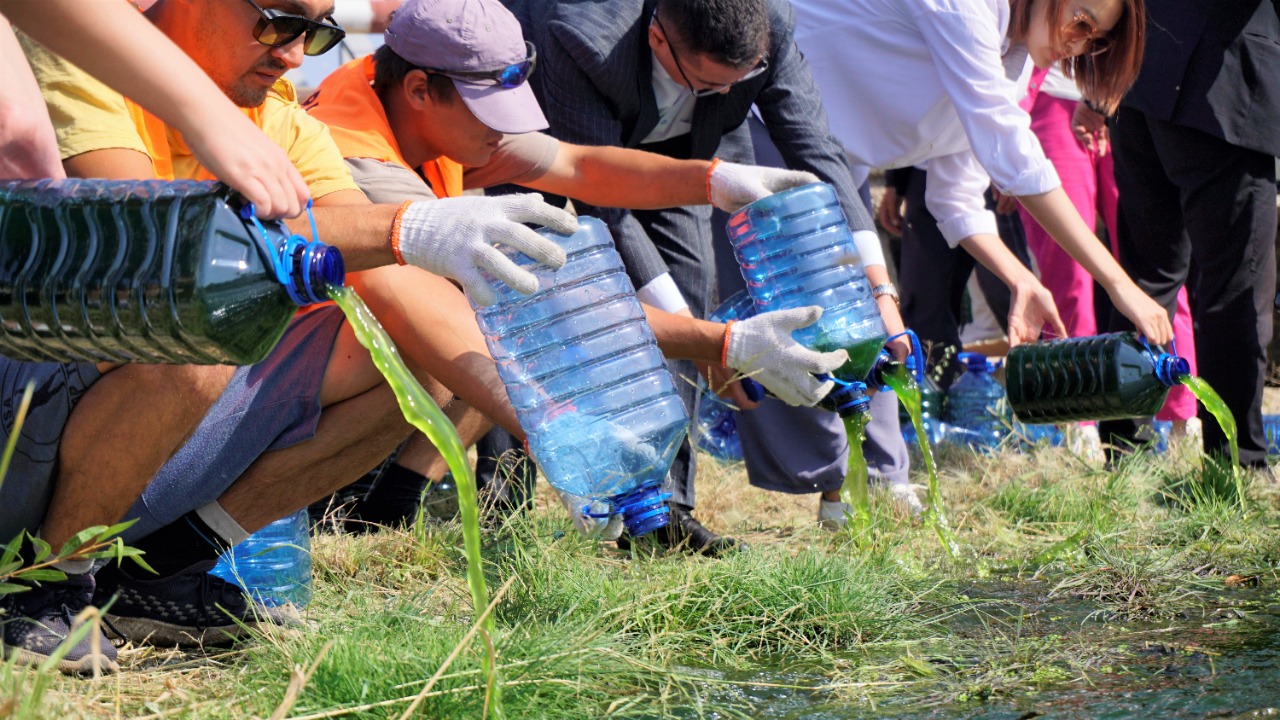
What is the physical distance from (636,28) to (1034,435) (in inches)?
110

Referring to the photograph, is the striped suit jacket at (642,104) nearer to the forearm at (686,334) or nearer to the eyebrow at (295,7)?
the forearm at (686,334)

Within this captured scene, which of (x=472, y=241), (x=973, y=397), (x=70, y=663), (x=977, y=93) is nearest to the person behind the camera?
(x=70, y=663)

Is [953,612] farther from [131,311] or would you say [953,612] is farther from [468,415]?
[131,311]

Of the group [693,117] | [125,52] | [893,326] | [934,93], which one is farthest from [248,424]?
[934,93]

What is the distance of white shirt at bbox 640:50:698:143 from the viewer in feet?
12.7

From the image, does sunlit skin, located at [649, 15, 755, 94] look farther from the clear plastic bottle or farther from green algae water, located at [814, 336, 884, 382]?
the clear plastic bottle

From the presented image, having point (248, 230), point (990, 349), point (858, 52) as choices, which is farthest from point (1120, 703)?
point (990, 349)

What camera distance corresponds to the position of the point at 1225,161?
14.0 feet

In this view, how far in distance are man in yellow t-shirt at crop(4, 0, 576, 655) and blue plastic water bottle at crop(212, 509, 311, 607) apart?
0.12 meters

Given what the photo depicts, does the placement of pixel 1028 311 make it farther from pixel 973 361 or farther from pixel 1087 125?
pixel 973 361

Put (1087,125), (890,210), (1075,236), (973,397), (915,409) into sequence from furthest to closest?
(890,210)
(973,397)
(1087,125)
(1075,236)
(915,409)

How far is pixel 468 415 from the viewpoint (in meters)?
3.42

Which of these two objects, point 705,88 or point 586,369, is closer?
point 586,369

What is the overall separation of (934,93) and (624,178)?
138 cm
